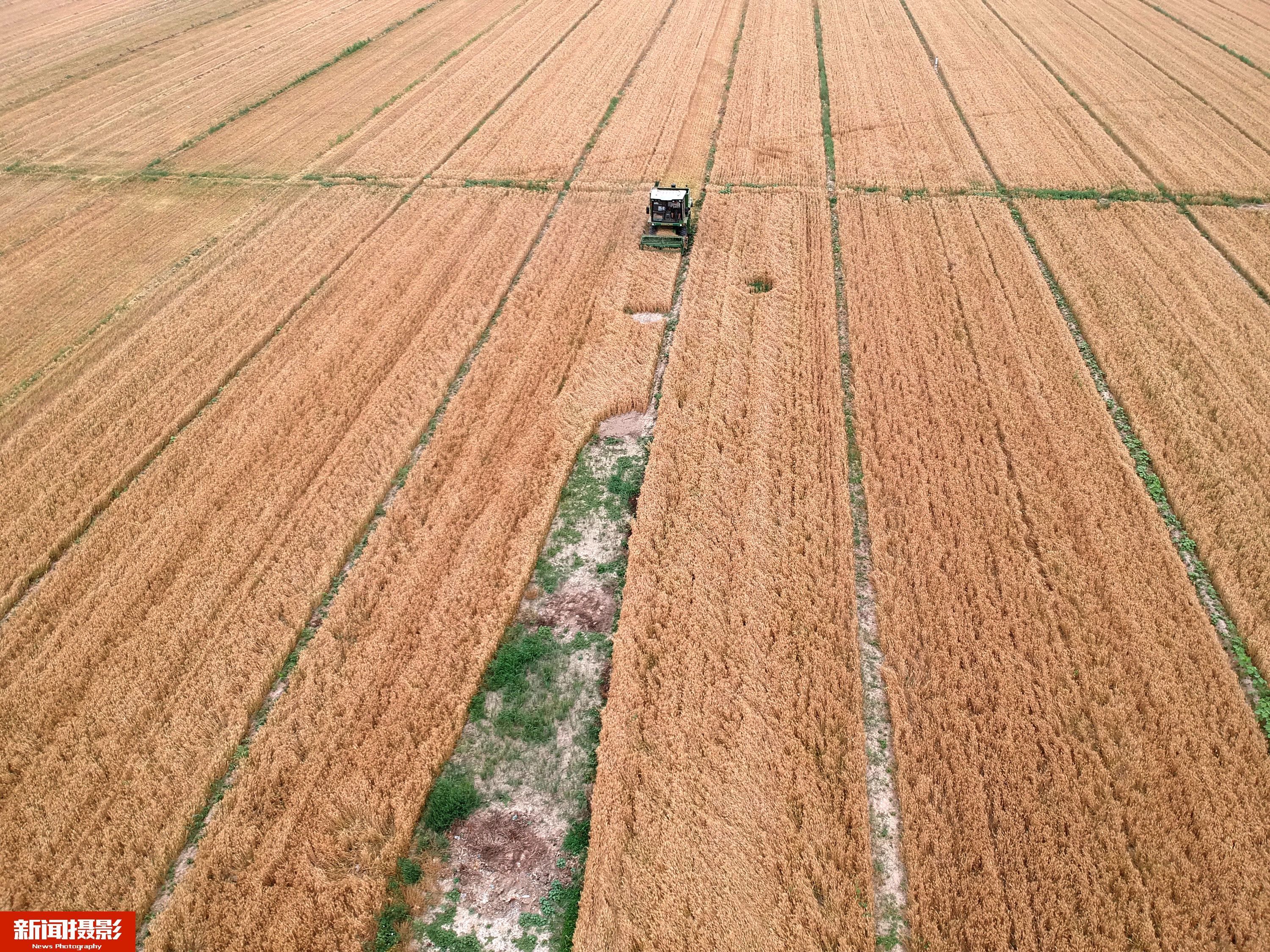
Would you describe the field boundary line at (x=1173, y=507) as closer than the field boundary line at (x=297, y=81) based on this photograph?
Yes

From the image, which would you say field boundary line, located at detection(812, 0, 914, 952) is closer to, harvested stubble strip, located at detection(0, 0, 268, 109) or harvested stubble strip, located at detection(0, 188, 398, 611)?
harvested stubble strip, located at detection(0, 188, 398, 611)

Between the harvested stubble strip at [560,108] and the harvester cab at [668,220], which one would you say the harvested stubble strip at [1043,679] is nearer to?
the harvester cab at [668,220]

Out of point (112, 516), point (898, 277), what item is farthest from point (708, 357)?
point (112, 516)

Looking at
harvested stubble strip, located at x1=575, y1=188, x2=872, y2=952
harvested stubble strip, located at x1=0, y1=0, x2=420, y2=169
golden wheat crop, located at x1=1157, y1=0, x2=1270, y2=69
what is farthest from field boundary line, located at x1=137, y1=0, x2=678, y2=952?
golden wheat crop, located at x1=1157, y1=0, x2=1270, y2=69

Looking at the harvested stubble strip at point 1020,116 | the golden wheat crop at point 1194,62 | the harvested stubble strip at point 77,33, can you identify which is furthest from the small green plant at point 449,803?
the harvested stubble strip at point 77,33

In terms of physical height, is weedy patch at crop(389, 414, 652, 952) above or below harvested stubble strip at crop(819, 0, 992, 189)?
below

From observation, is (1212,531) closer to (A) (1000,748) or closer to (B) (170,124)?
(A) (1000,748)
